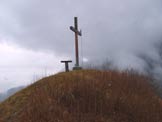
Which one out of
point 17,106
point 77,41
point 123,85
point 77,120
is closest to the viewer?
point 77,120

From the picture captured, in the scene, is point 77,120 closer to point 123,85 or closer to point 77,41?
point 123,85

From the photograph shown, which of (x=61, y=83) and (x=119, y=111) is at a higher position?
(x=61, y=83)

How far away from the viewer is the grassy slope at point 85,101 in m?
11.8

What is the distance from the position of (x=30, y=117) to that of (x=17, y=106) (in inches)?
57.9

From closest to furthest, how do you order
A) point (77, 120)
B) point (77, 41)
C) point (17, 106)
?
point (77, 120)
point (17, 106)
point (77, 41)

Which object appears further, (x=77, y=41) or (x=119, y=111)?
(x=77, y=41)

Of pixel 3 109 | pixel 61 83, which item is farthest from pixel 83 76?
pixel 3 109

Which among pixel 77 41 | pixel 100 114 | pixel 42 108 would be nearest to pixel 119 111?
pixel 100 114

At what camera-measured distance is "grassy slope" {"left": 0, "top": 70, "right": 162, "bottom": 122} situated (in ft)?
38.8

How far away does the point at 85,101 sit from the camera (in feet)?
40.9

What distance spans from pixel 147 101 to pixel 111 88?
134cm

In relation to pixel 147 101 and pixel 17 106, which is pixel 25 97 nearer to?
pixel 17 106

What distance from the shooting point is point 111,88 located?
1346 cm

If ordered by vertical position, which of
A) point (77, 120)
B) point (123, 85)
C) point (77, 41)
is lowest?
point (77, 120)
